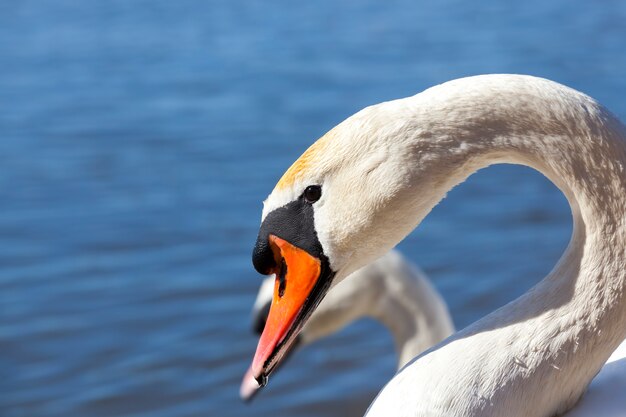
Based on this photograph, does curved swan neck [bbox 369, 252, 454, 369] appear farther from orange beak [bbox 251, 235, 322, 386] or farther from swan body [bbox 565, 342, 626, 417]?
orange beak [bbox 251, 235, 322, 386]

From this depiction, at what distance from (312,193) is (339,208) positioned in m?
0.06

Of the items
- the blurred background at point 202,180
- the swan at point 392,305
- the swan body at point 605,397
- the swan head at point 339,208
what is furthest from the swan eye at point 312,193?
the blurred background at point 202,180

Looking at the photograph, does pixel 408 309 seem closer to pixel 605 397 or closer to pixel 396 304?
pixel 396 304

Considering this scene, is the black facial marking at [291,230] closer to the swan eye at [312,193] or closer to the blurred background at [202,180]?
the swan eye at [312,193]

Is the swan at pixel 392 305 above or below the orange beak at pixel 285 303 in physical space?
below

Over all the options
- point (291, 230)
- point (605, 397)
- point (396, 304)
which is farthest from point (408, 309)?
point (291, 230)

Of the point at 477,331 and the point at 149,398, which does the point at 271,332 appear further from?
the point at 149,398

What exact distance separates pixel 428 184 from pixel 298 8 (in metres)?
11.0

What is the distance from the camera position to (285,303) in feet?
9.04

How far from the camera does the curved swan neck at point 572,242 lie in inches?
97.2

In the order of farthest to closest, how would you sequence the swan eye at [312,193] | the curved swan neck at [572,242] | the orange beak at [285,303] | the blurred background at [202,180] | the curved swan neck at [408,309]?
1. the blurred background at [202,180]
2. the curved swan neck at [408,309]
3. the orange beak at [285,303]
4. the swan eye at [312,193]
5. the curved swan neck at [572,242]

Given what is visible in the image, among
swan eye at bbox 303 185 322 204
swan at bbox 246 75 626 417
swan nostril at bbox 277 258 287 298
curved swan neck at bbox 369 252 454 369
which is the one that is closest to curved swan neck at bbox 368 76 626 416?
swan at bbox 246 75 626 417

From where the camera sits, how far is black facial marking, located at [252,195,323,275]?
2623 mm

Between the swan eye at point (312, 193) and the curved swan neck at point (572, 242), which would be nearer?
the curved swan neck at point (572, 242)
